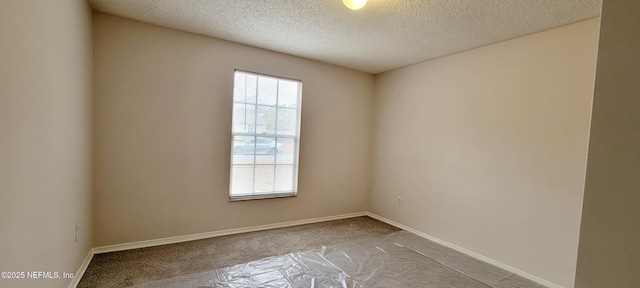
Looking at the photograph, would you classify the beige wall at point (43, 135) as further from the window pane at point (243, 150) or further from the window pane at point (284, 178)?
the window pane at point (284, 178)

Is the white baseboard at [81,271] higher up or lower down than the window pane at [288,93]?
lower down

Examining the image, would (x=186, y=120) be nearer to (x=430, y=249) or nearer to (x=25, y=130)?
(x=25, y=130)

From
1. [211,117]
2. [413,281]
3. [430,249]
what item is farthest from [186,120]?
[430,249]

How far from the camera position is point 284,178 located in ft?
12.7

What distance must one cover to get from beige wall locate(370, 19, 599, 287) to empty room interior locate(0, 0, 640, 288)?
0.02 m

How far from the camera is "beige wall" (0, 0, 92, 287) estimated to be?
1223 millimetres

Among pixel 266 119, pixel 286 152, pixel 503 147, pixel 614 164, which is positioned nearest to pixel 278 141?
pixel 286 152

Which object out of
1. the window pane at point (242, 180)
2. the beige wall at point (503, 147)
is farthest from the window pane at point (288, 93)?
the beige wall at point (503, 147)

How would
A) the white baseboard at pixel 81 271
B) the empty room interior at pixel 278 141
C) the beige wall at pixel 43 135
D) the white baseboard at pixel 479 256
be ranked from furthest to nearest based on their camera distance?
the white baseboard at pixel 479 256, the white baseboard at pixel 81 271, the empty room interior at pixel 278 141, the beige wall at pixel 43 135

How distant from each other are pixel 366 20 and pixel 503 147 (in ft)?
6.65

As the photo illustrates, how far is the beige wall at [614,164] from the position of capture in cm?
59

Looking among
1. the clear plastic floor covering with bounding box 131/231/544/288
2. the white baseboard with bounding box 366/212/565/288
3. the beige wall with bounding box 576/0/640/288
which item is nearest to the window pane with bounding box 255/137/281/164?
the clear plastic floor covering with bounding box 131/231/544/288

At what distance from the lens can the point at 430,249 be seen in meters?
3.19

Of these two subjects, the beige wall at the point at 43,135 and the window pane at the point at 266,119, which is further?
the window pane at the point at 266,119
